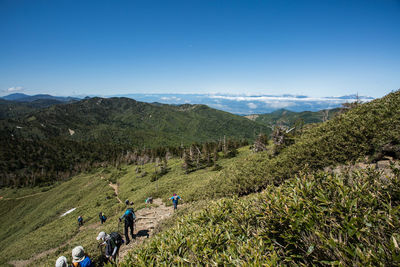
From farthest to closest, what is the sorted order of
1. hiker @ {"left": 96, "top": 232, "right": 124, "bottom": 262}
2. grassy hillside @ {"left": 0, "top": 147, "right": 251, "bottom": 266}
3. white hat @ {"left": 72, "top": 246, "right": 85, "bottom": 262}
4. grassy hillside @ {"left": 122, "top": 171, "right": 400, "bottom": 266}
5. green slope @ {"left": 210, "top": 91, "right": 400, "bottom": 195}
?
grassy hillside @ {"left": 0, "top": 147, "right": 251, "bottom": 266}, green slope @ {"left": 210, "top": 91, "right": 400, "bottom": 195}, hiker @ {"left": 96, "top": 232, "right": 124, "bottom": 262}, white hat @ {"left": 72, "top": 246, "right": 85, "bottom": 262}, grassy hillside @ {"left": 122, "top": 171, "right": 400, "bottom": 266}

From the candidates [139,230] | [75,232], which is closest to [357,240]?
[139,230]

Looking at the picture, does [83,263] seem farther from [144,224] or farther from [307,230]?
[144,224]

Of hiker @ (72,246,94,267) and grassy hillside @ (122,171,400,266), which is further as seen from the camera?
hiker @ (72,246,94,267)

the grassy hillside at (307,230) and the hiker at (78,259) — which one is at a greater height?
the grassy hillside at (307,230)

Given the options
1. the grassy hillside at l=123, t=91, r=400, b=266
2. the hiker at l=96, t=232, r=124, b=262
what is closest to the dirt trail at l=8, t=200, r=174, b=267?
the hiker at l=96, t=232, r=124, b=262

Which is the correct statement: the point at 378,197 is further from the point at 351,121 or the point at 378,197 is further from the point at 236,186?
the point at 236,186

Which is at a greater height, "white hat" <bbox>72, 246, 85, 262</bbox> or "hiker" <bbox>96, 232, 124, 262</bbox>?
"white hat" <bbox>72, 246, 85, 262</bbox>

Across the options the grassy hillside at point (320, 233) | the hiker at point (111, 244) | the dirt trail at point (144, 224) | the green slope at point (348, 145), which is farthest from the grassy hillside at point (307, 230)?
the dirt trail at point (144, 224)

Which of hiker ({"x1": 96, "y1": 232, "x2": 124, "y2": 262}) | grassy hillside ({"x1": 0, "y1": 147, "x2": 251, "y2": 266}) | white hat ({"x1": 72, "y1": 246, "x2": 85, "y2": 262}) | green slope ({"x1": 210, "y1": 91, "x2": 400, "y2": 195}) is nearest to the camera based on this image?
white hat ({"x1": 72, "y1": 246, "x2": 85, "y2": 262})

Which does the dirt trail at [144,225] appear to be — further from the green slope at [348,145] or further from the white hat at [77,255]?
the green slope at [348,145]

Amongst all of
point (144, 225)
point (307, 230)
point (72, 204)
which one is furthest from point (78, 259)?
point (72, 204)

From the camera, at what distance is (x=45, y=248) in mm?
19328

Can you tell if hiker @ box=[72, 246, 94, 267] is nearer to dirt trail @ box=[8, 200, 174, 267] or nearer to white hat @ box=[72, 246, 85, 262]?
white hat @ box=[72, 246, 85, 262]

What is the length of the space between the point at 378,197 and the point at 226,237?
3.31 metres
